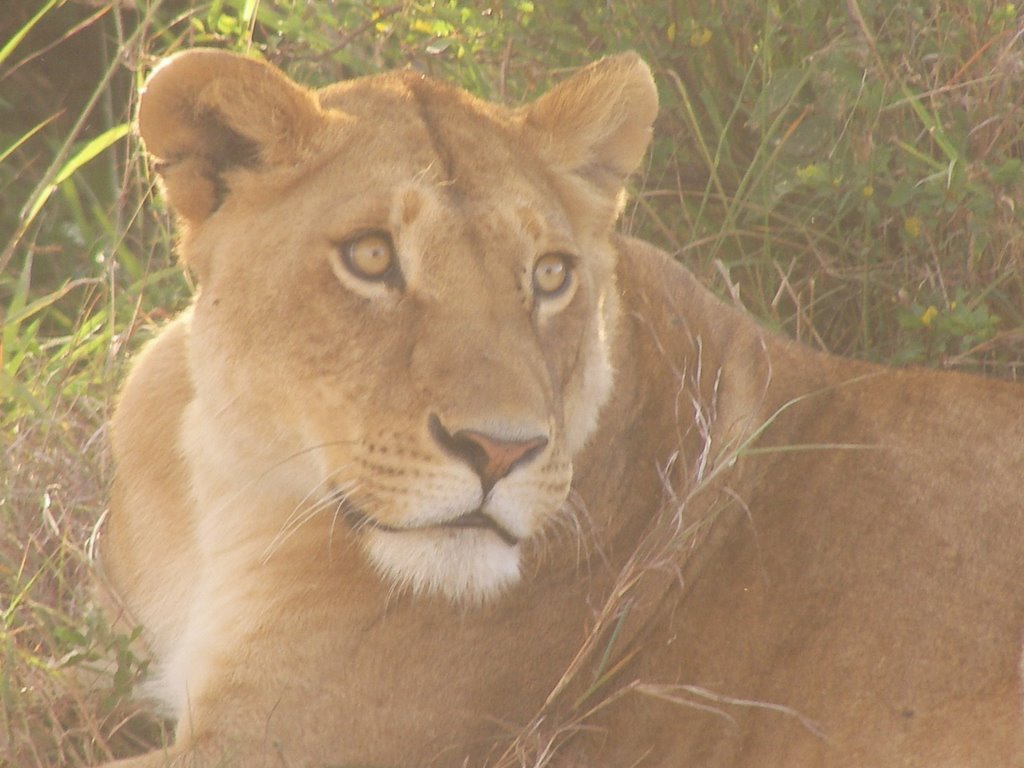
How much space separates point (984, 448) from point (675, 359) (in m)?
0.61

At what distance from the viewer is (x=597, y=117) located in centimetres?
312

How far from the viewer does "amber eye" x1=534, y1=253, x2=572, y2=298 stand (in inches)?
113

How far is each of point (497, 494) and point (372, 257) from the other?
1.54 ft

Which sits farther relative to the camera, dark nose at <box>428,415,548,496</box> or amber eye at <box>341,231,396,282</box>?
amber eye at <box>341,231,396,282</box>

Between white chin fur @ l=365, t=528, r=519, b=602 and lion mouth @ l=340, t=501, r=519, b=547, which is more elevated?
lion mouth @ l=340, t=501, r=519, b=547

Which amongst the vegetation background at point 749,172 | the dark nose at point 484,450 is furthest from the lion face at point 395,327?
the vegetation background at point 749,172

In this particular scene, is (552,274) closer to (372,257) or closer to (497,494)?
(372,257)

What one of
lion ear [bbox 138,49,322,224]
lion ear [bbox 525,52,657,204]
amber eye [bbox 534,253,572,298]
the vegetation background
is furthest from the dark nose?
the vegetation background

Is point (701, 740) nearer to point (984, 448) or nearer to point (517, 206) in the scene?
point (984, 448)

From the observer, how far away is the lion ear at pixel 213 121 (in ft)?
9.02

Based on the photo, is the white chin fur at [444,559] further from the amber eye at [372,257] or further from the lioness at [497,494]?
the amber eye at [372,257]

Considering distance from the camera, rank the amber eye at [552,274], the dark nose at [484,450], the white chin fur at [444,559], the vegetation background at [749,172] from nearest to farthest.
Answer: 1. the dark nose at [484,450]
2. the white chin fur at [444,559]
3. the amber eye at [552,274]
4. the vegetation background at [749,172]

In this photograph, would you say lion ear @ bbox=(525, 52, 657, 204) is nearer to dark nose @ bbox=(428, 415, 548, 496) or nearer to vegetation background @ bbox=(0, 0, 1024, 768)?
dark nose @ bbox=(428, 415, 548, 496)

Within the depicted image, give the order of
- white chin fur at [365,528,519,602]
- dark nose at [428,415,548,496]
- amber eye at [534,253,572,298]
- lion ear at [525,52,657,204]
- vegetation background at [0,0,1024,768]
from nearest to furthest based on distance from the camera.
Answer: dark nose at [428,415,548,496], white chin fur at [365,528,519,602], amber eye at [534,253,572,298], lion ear at [525,52,657,204], vegetation background at [0,0,1024,768]
